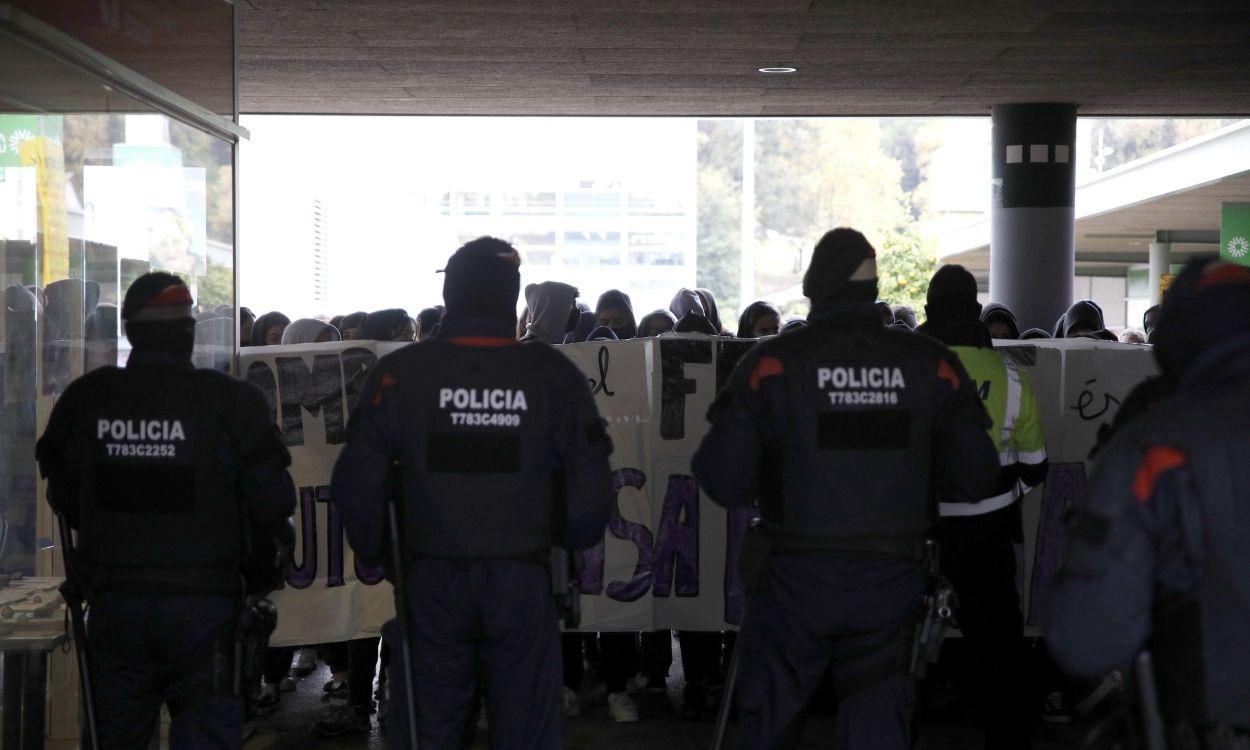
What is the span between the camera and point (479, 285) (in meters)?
4.52

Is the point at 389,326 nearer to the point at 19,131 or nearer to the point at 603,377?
the point at 603,377

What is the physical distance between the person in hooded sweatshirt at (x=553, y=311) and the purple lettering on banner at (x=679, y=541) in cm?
132

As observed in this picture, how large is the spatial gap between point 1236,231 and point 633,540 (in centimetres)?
1894

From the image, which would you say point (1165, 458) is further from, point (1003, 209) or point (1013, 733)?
point (1003, 209)

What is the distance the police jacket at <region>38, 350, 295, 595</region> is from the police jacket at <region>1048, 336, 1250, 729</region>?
106 inches

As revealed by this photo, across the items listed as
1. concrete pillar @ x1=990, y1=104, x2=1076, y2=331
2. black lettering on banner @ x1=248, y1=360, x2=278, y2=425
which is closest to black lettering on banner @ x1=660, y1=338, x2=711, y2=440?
black lettering on banner @ x1=248, y1=360, x2=278, y2=425

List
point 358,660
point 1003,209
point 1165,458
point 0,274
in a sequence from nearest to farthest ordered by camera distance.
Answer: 1. point 1165,458
2. point 0,274
3. point 358,660
4. point 1003,209

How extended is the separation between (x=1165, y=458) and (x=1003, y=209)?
1166 centimetres

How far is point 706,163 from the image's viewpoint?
124 metres

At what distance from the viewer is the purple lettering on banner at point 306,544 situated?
21.9 ft

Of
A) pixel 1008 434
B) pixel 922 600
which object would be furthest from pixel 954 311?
pixel 922 600

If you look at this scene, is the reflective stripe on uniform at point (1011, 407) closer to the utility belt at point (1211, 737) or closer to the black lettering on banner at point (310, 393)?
the utility belt at point (1211, 737)

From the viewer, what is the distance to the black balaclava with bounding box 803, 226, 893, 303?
4.59 m

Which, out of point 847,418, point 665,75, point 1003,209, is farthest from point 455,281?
point 1003,209
